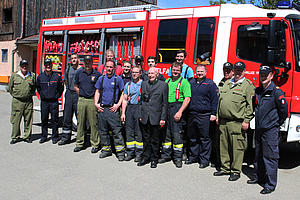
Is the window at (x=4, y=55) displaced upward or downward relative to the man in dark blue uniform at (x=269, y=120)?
upward

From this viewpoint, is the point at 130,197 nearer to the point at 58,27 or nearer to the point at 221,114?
the point at 221,114

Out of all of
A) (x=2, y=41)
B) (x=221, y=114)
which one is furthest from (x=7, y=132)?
(x=2, y=41)

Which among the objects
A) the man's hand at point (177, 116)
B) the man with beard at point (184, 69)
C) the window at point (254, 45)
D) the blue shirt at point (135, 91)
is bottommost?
the man's hand at point (177, 116)

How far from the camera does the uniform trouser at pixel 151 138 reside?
5594mm

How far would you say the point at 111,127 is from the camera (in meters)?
6.03

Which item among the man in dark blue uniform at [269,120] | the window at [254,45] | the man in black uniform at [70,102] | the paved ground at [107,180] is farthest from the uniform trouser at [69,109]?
the man in dark blue uniform at [269,120]

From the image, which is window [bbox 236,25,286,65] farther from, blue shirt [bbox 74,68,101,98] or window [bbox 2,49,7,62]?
window [bbox 2,49,7,62]

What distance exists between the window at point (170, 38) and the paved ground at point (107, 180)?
96.3 inches

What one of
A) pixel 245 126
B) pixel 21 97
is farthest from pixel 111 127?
pixel 245 126

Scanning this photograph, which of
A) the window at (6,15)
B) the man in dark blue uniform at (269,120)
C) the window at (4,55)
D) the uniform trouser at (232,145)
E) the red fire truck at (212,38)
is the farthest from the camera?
the window at (6,15)

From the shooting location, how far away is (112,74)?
6.03 metres

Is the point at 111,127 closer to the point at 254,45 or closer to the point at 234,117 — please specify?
the point at 234,117

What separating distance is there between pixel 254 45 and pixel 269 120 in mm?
1699

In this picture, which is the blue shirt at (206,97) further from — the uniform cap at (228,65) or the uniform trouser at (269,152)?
Result: the uniform trouser at (269,152)
